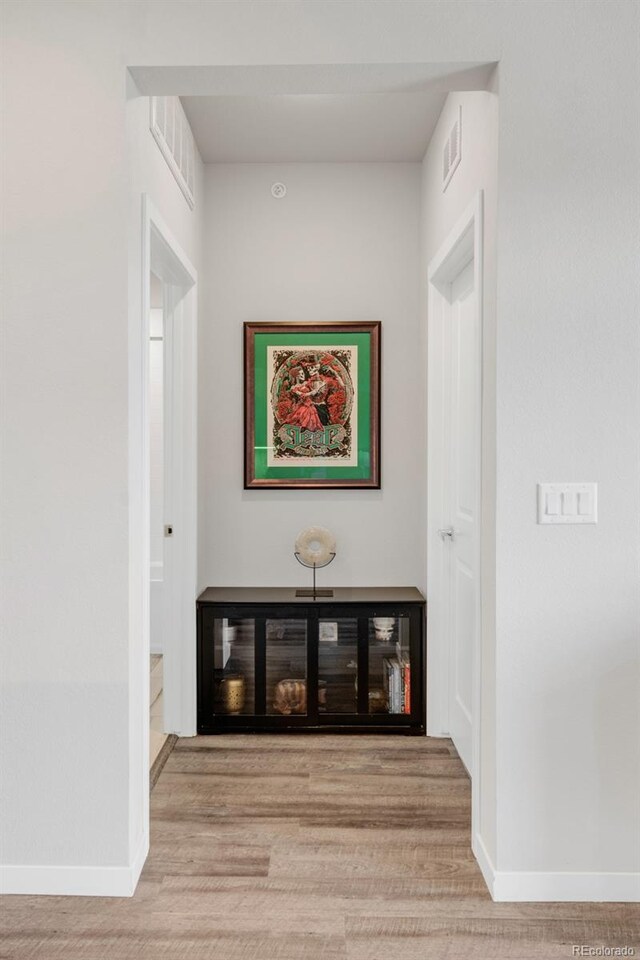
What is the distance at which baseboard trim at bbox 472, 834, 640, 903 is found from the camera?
2.10 meters

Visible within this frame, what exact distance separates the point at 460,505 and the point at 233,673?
4.34 feet

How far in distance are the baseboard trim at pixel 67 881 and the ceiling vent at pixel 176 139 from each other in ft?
7.85

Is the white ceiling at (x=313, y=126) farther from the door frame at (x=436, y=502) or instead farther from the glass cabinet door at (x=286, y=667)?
the glass cabinet door at (x=286, y=667)

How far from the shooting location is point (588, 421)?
2.10m

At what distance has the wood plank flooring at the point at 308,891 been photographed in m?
1.92

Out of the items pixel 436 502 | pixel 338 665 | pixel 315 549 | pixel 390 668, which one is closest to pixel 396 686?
pixel 390 668

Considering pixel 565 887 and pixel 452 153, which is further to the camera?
pixel 452 153

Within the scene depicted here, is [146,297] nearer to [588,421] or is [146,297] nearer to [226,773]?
[588,421]

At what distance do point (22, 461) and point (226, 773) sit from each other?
5.26 ft

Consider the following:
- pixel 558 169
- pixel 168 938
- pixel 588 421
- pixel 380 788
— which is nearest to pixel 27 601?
pixel 168 938

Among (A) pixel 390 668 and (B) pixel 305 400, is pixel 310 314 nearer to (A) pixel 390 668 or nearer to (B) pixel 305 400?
(B) pixel 305 400

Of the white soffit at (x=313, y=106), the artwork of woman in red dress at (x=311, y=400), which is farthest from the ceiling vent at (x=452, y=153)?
the artwork of woman in red dress at (x=311, y=400)

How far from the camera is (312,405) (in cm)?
367

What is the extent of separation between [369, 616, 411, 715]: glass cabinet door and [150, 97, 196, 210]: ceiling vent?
2128mm
